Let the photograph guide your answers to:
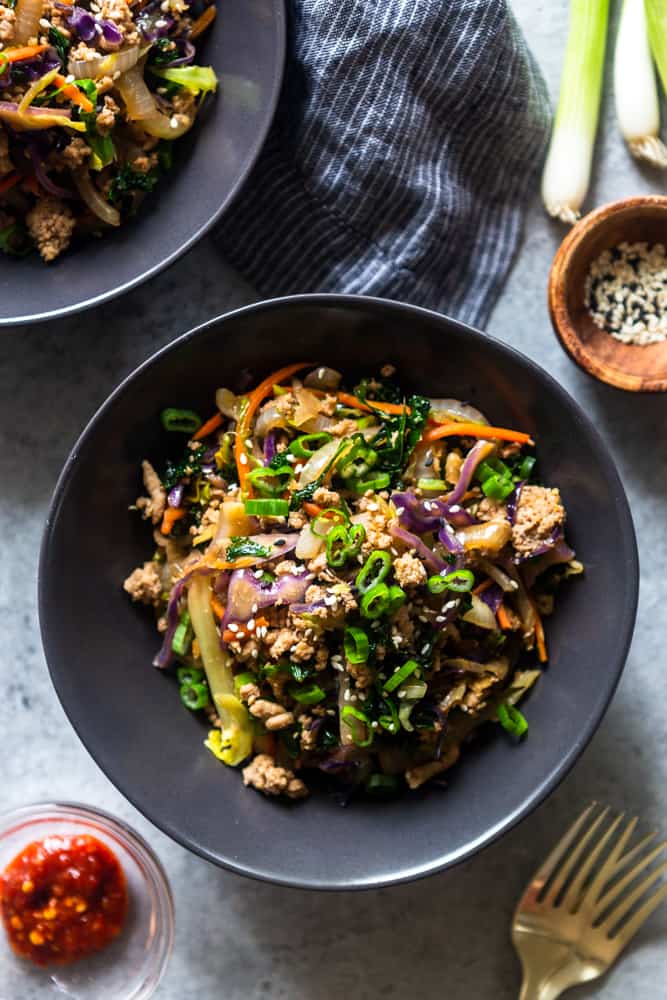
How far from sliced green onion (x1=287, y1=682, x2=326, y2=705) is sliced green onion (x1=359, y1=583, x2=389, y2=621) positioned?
0.28 metres

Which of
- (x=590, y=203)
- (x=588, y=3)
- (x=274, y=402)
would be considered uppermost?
(x=588, y=3)

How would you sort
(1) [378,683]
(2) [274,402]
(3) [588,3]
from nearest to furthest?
(1) [378,683] → (2) [274,402] → (3) [588,3]

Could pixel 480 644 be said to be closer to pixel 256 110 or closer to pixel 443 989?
pixel 443 989

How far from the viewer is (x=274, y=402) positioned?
265 cm

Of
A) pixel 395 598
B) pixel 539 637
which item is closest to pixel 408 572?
pixel 395 598

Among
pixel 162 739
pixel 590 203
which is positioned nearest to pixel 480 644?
pixel 162 739

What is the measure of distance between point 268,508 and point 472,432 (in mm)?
572

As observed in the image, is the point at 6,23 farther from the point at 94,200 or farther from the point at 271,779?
the point at 271,779

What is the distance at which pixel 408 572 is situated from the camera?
233cm

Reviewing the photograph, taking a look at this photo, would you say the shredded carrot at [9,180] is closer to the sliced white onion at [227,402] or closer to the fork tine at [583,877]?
the sliced white onion at [227,402]

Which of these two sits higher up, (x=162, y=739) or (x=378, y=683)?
(x=378, y=683)

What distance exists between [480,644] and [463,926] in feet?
3.30

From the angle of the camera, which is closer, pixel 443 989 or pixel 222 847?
pixel 222 847

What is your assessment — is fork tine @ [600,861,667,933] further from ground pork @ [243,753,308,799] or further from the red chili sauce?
the red chili sauce
